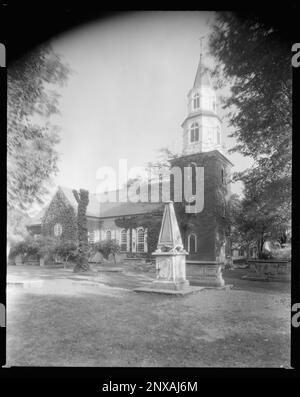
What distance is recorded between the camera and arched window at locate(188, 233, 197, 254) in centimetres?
574

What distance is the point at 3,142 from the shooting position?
380cm

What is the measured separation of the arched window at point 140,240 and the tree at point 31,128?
2.45m

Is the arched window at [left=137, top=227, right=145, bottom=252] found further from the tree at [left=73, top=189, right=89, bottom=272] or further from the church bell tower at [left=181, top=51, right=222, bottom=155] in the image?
the church bell tower at [left=181, top=51, right=222, bottom=155]

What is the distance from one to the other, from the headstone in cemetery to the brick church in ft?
0.54

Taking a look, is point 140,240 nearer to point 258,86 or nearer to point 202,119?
point 202,119

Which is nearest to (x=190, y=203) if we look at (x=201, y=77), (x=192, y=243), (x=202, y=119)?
(x=192, y=243)

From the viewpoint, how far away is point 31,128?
14.1 feet

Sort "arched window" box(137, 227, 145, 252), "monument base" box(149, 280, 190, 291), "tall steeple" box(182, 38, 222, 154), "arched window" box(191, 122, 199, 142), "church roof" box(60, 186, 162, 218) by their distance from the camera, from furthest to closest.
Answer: "arched window" box(137, 227, 145, 252) < "monument base" box(149, 280, 190, 291) < "arched window" box(191, 122, 199, 142) < "church roof" box(60, 186, 162, 218) < "tall steeple" box(182, 38, 222, 154)

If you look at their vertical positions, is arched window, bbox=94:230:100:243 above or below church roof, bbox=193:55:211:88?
below

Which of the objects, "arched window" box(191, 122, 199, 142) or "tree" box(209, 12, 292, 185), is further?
"arched window" box(191, 122, 199, 142)

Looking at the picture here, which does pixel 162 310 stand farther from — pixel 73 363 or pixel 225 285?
pixel 225 285

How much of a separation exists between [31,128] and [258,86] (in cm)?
367

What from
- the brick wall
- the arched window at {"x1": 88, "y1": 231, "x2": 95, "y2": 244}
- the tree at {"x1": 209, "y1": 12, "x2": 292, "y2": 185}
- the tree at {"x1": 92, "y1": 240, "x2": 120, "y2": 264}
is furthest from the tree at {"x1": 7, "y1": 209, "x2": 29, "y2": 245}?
the tree at {"x1": 209, "y1": 12, "x2": 292, "y2": 185}

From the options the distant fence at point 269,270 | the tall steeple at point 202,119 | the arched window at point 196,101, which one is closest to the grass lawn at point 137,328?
the distant fence at point 269,270
